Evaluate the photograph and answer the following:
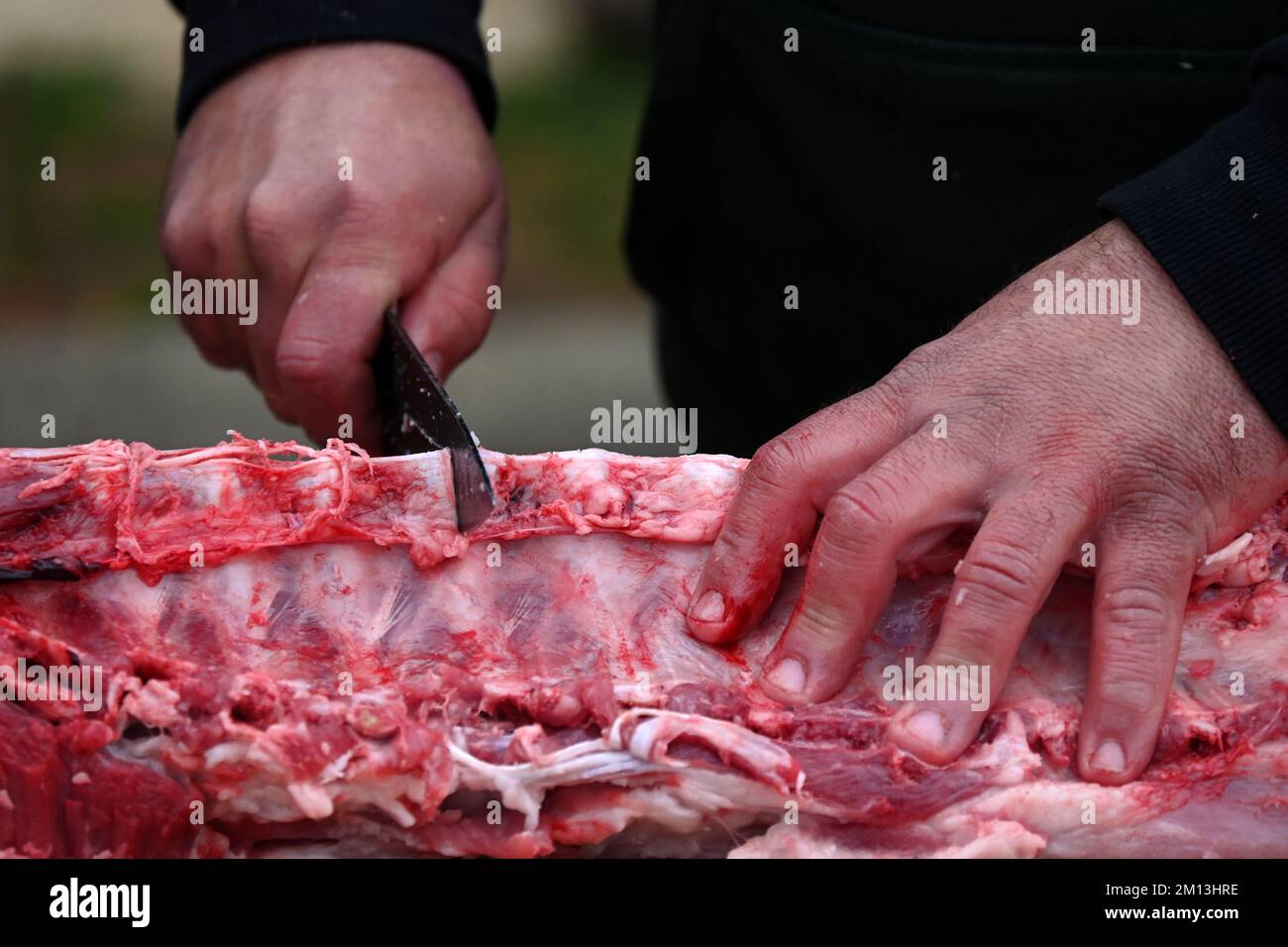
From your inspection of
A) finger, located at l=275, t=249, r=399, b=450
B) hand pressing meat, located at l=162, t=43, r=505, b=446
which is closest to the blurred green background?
hand pressing meat, located at l=162, t=43, r=505, b=446

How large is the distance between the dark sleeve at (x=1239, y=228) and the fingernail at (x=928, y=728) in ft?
2.26

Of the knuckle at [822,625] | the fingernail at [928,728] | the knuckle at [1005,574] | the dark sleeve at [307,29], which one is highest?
the dark sleeve at [307,29]

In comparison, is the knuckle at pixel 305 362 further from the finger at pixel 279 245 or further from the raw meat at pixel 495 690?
the raw meat at pixel 495 690

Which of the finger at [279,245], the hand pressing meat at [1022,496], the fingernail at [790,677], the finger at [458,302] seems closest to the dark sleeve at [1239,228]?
the hand pressing meat at [1022,496]

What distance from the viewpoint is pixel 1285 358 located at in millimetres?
1863

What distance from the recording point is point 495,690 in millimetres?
1847

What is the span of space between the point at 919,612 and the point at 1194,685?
0.43 meters

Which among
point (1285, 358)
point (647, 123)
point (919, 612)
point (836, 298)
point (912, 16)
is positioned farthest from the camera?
point (647, 123)

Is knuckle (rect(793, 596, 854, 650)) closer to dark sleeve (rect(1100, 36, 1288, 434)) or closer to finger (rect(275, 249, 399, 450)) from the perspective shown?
dark sleeve (rect(1100, 36, 1288, 434))

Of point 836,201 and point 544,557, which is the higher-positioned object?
point 836,201


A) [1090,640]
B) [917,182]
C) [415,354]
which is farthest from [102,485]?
[917,182]

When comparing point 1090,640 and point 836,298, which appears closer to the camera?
point 1090,640

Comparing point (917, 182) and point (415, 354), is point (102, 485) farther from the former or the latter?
point (917, 182)

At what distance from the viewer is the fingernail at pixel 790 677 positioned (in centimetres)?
188
